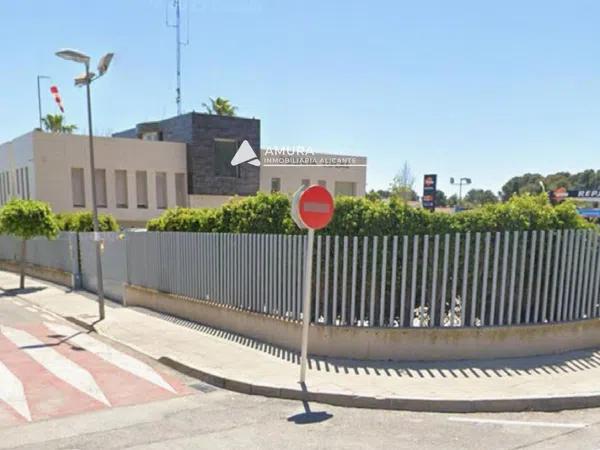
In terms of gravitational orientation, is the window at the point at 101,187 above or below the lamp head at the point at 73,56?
below

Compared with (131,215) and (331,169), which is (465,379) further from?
(331,169)

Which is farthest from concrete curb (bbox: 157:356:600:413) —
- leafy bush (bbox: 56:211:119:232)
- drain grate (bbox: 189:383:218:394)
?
leafy bush (bbox: 56:211:119:232)

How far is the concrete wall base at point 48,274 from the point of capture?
52.9 ft

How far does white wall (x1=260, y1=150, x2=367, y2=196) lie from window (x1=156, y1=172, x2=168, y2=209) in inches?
259

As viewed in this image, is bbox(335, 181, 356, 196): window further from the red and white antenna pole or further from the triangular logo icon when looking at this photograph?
the red and white antenna pole

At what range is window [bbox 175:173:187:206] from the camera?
28484 mm

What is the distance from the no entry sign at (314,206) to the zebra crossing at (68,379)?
2.75 metres

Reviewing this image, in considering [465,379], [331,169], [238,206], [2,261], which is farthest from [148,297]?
[331,169]

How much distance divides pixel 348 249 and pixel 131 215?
2306cm

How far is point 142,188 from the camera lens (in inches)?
1088

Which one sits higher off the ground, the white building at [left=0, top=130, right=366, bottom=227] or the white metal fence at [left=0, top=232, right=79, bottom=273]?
the white building at [left=0, top=130, right=366, bottom=227]

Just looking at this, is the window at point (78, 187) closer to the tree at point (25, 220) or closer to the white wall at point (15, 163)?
the white wall at point (15, 163)

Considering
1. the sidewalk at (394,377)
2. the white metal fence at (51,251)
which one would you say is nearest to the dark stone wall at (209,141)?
the white metal fence at (51,251)

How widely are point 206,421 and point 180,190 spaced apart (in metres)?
25.7
